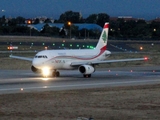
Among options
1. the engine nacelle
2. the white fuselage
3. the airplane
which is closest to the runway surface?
the engine nacelle

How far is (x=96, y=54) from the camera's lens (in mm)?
51844

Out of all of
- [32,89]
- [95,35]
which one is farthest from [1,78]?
[95,35]

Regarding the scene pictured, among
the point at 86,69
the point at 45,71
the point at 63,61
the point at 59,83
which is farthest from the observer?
the point at 45,71

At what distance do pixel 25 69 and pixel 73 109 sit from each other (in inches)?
1302

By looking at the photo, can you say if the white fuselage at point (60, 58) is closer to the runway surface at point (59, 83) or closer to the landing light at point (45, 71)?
the landing light at point (45, 71)

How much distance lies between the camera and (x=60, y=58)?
4853 centimetres

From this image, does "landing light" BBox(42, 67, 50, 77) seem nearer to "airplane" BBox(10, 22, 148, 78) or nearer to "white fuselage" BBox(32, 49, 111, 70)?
"airplane" BBox(10, 22, 148, 78)

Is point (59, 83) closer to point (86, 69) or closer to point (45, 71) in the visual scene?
point (86, 69)

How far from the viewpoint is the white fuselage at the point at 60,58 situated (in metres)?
47.7

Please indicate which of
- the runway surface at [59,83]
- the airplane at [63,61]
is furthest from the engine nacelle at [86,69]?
the runway surface at [59,83]

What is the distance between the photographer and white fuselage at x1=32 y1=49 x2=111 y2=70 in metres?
47.7

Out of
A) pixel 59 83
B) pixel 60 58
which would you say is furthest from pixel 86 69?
pixel 59 83

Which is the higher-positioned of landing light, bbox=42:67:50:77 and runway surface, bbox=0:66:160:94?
landing light, bbox=42:67:50:77

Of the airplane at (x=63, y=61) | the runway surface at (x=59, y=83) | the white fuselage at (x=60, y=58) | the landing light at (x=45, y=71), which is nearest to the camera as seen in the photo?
the runway surface at (x=59, y=83)
